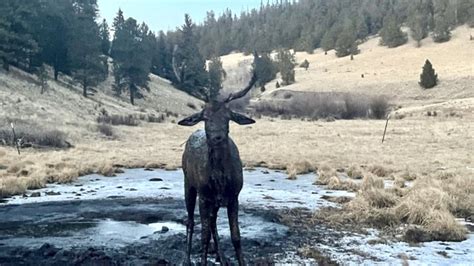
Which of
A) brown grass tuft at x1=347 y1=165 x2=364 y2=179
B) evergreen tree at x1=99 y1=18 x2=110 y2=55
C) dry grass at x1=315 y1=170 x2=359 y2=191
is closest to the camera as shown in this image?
dry grass at x1=315 y1=170 x2=359 y2=191

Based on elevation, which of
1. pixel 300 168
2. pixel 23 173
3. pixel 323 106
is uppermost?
pixel 323 106

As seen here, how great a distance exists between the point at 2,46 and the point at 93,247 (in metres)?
41.4

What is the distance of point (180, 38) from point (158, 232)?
4021cm

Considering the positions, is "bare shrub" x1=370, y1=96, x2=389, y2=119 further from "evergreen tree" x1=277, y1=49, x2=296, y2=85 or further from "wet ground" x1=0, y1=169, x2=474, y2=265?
"wet ground" x1=0, y1=169, x2=474, y2=265

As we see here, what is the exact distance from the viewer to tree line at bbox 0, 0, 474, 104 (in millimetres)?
47562

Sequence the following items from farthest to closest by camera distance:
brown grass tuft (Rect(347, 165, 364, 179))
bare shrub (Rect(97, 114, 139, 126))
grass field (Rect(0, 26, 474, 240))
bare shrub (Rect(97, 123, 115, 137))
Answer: bare shrub (Rect(97, 114, 139, 126)), bare shrub (Rect(97, 123, 115, 137)), brown grass tuft (Rect(347, 165, 364, 179)), grass field (Rect(0, 26, 474, 240))

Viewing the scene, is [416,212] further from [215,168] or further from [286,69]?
[286,69]

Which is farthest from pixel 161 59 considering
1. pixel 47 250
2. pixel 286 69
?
pixel 47 250

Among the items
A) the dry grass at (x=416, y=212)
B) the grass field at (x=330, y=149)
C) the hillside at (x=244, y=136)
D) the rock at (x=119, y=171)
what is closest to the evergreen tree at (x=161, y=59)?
the hillside at (x=244, y=136)

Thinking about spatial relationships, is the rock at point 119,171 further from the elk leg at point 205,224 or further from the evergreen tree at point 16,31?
the evergreen tree at point 16,31

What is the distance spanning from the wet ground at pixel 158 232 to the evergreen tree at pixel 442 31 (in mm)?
86236

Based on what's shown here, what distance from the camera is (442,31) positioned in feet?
317

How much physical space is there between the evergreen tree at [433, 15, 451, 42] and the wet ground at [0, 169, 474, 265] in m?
86.2

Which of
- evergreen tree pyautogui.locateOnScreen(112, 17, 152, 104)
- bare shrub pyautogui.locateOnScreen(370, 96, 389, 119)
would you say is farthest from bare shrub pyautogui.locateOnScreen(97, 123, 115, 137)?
evergreen tree pyautogui.locateOnScreen(112, 17, 152, 104)
